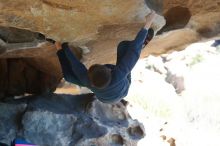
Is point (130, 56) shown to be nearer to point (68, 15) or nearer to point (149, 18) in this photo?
point (149, 18)

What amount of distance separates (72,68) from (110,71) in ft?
2.07

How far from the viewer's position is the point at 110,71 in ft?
14.9

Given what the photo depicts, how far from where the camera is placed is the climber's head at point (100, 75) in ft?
14.5

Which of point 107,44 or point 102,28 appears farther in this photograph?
point 107,44

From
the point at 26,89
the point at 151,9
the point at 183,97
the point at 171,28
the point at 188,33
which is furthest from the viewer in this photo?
the point at 183,97

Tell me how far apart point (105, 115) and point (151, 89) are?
30.0 ft

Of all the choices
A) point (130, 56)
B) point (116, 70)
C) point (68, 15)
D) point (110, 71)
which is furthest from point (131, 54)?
point (68, 15)

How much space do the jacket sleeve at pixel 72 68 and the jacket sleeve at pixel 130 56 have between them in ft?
1.47

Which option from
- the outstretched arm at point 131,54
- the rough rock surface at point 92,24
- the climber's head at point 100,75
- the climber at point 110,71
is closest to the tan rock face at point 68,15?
the rough rock surface at point 92,24

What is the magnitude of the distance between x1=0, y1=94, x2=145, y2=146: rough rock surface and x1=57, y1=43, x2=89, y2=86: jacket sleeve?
3.10ft

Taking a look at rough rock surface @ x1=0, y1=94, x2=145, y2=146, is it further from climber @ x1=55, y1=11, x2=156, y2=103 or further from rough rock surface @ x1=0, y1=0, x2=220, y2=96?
climber @ x1=55, y1=11, x2=156, y2=103

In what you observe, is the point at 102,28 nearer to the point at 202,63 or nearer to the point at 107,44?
the point at 107,44

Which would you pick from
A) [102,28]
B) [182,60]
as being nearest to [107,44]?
[102,28]

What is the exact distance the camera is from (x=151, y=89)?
614 inches
